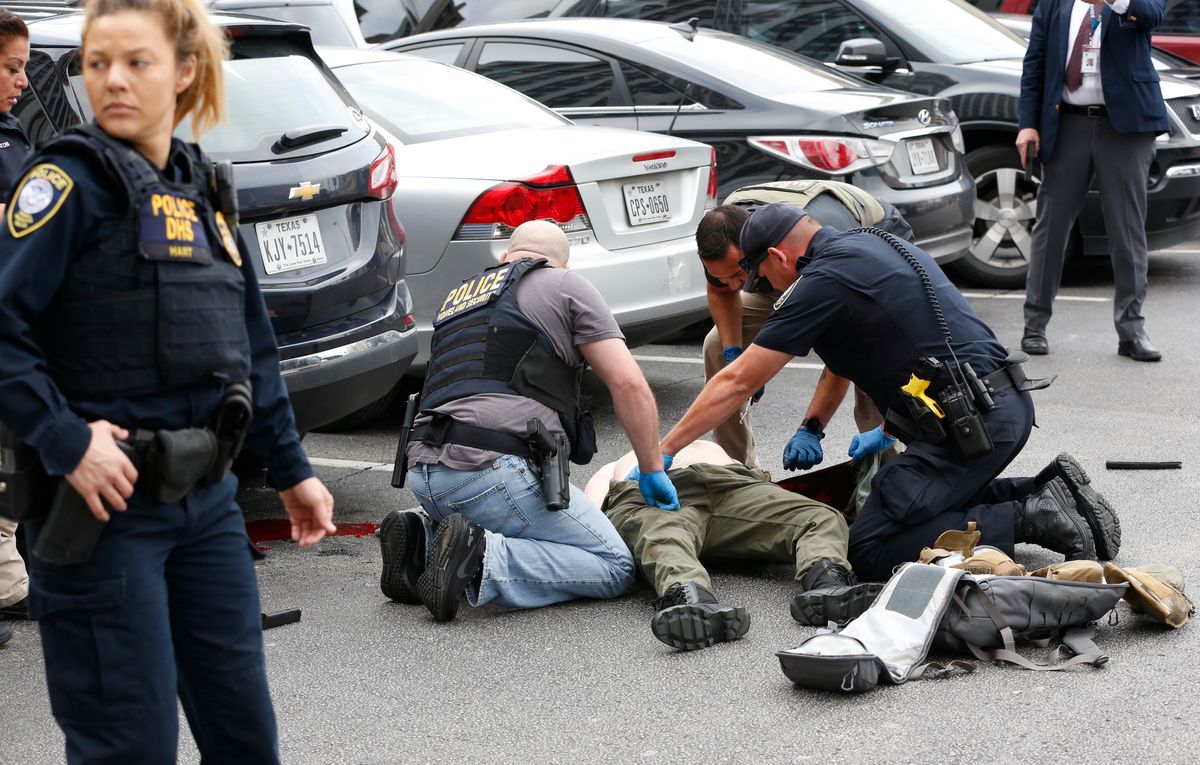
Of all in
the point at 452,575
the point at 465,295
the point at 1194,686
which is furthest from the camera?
the point at 465,295

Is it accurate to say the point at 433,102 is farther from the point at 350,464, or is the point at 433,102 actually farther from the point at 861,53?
the point at 861,53

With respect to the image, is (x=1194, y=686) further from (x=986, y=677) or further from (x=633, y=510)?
(x=633, y=510)

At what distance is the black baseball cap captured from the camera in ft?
15.1

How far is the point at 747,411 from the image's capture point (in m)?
5.59

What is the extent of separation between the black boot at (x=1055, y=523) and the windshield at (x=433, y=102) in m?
3.08

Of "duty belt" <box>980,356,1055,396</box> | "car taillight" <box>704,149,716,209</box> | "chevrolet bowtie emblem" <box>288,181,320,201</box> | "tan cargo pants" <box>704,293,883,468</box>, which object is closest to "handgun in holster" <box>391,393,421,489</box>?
"chevrolet bowtie emblem" <box>288,181,320,201</box>

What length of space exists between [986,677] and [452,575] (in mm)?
1458

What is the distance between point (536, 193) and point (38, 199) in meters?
3.73

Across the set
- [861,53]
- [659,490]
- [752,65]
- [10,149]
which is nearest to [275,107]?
[10,149]

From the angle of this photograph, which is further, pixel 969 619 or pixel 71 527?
pixel 969 619

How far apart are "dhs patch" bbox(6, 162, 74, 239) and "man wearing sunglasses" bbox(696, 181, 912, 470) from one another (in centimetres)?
297

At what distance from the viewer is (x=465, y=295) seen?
14.4 feet

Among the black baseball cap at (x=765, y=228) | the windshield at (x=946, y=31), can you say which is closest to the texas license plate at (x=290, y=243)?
the black baseball cap at (x=765, y=228)

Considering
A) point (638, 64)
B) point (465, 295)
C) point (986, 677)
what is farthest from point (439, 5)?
point (986, 677)
